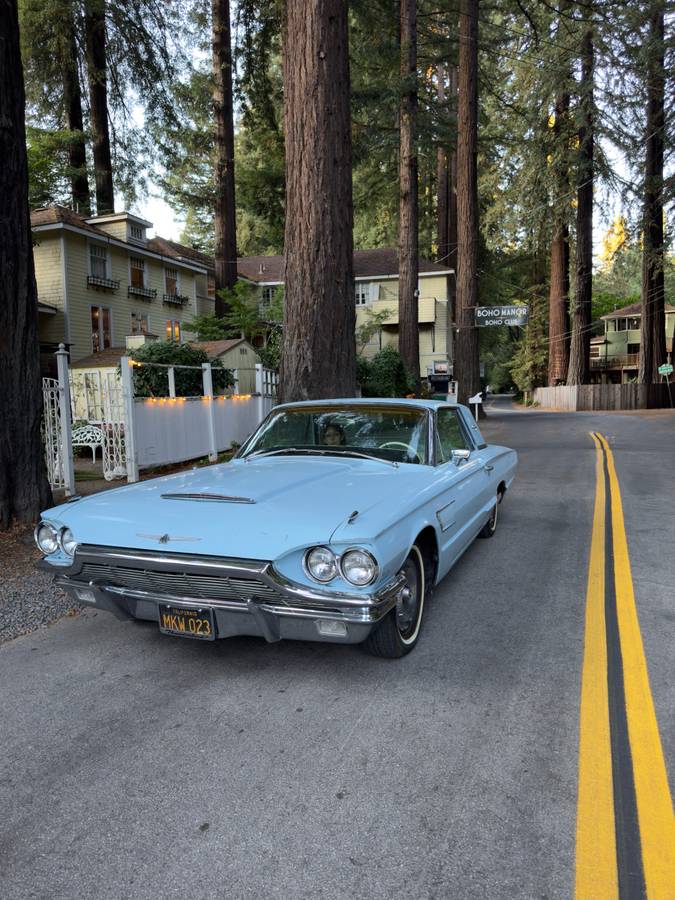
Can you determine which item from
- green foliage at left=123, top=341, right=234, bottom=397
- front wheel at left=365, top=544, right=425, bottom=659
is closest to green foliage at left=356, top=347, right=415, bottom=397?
green foliage at left=123, top=341, right=234, bottom=397

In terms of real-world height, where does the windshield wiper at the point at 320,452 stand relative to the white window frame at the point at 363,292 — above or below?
below

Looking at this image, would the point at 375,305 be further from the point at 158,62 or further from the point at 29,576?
the point at 29,576

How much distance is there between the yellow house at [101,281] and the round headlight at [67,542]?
65.1 ft

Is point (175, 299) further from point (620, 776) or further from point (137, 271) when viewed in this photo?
point (620, 776)

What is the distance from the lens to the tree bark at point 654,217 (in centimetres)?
2158

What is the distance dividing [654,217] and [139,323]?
921 inches

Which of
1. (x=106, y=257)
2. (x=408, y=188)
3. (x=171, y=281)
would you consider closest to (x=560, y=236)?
(x=408, y=188)

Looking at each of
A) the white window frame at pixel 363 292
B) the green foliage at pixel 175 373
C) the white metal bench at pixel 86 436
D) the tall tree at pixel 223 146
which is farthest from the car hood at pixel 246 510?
the white window frame at pixel 363 292

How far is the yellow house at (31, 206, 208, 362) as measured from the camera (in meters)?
22.0

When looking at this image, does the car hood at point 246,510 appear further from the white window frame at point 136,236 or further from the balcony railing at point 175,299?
the balcony railing at point 175,299

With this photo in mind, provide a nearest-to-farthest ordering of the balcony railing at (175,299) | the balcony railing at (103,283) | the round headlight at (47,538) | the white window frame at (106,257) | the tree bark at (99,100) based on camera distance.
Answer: the round headlight at (47,538), the tree bark at (99,100), the balcony railing at (103,283), the white window frame at (106,257), the balcony railing at (175,299)

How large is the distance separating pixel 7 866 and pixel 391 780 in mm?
1377

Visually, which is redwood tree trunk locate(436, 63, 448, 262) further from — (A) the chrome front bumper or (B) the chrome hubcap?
(A) the chrome front bumper

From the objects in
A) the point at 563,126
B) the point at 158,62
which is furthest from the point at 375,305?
the point at 158,62
